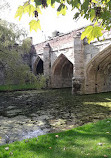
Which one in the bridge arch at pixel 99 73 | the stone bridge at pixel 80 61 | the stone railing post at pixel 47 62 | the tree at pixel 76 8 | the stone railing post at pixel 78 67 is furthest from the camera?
the stone railing post at pixel 47 62

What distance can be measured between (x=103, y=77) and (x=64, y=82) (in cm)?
570

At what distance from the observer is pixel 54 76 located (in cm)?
1725

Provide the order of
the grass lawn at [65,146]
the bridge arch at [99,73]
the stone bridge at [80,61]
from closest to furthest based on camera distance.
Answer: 1. the grass lawn at [65,146]
2. the stone bridge at [80,61]
3. the bridge arch at [99,73]

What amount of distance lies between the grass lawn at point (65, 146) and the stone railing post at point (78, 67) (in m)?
8.29

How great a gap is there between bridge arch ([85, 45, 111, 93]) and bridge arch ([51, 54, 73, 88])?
13.9 ft

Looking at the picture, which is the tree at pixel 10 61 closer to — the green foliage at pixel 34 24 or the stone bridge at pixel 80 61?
the stone bridge at pixel 80 61

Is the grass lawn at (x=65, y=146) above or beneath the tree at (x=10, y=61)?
beneath

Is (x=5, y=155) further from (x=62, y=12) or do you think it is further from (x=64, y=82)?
(x=64, y=82)

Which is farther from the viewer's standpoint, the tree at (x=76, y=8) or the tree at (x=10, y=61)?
the tree at (x=10, y=61)

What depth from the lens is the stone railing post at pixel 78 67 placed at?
12.1 meters

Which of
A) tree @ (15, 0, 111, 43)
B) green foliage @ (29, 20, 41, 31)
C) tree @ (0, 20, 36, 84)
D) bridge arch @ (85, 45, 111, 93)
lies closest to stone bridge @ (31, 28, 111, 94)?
bridge arch @ (85, 45, 111, 93)

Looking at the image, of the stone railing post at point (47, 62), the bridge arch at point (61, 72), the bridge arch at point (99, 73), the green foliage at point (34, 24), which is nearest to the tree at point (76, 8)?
the green foliage at point (34, 24)

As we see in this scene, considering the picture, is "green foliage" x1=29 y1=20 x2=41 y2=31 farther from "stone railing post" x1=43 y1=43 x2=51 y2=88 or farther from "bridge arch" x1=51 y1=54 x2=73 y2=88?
"stone railing post" x1=43 y1=43 x2=51 y2=88

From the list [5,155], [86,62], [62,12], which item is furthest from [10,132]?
[86,62]
